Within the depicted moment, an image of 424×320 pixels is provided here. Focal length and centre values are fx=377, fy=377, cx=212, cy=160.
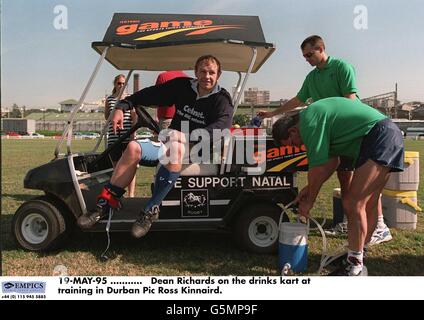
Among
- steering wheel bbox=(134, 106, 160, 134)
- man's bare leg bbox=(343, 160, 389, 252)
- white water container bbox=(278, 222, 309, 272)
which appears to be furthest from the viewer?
steering wheel bbox=(134, 106, 160, 134)

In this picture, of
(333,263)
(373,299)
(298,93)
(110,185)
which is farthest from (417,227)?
(110,185)

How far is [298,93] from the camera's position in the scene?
3.59 metres

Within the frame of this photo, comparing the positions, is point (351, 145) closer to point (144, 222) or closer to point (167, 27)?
point (144, 222)

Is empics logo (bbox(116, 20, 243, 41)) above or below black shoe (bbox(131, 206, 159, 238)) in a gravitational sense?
above

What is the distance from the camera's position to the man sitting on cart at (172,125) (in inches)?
111

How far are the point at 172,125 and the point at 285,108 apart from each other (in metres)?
1.23

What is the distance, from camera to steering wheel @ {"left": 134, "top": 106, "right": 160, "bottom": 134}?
10.9ft

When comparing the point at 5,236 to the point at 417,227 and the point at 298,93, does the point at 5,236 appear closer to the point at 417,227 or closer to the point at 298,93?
the point at 298,93

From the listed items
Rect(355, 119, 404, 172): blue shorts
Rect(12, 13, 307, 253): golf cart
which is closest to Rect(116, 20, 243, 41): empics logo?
Rect(12, 13, 307, 253): golf cart

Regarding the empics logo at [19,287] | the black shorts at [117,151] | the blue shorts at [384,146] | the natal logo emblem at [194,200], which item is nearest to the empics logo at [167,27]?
the black shorts at [117,151]

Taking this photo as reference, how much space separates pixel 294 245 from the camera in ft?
8.91

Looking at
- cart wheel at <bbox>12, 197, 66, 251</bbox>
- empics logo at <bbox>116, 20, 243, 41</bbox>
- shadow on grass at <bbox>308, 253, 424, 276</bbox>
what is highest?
empics logo at <bbox>116, 20, 243, 41</bbox>

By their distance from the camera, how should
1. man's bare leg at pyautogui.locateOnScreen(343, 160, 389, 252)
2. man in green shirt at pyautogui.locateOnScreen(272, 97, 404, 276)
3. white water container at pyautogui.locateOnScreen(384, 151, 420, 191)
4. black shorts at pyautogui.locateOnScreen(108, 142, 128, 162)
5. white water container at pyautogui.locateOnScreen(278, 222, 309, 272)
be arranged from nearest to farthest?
1. man in green shirt at pyautogui.locateOnScreen(272, 97, 404, 276)
2. man's bare leg at pyautogui.locateOnScreen(343, 160, 389, 252)
3. white water container at pyautogui.locateOnScreen(278, 222, 309, 272)
4. black shorts at pyautogui.locateOnScreen(108, 142, 128, 162)
5. white water container at pyautogui.locateOnScreen(384, 151, 420, 191)

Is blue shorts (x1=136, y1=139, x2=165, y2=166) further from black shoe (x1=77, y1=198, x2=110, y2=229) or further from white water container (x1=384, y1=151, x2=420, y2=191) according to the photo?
white water container (x1=384, y1=151, x2=420, y2=191)
